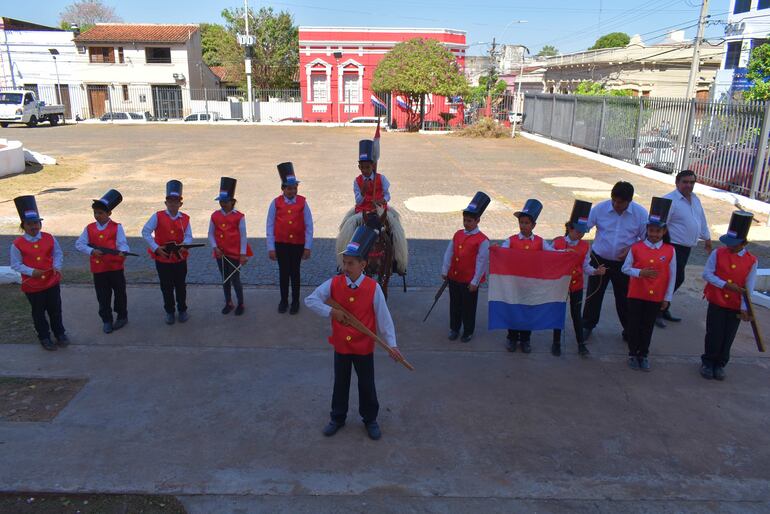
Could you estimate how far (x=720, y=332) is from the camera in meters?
5.47

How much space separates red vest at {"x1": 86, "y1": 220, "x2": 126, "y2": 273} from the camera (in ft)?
20.5

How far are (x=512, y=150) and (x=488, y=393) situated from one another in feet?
73.1

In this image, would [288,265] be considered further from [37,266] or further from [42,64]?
[42,64]

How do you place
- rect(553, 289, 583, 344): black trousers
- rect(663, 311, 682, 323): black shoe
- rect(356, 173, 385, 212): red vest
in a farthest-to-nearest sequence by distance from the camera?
rect(663, 311, 682, 323): black shoe, rect(356, 173, 385, 212): red vest, rect(553, 289, 583, 344): black trousers

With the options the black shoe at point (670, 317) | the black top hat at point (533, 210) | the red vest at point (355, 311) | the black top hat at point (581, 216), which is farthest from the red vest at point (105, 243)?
the black shoe at point (670, 317)

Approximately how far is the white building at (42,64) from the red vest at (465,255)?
Result: 5121 centimetres

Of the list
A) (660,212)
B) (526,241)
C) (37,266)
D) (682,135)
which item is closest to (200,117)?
(682,135)

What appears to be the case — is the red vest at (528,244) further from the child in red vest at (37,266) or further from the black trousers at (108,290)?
the child in red vest at (37,266)

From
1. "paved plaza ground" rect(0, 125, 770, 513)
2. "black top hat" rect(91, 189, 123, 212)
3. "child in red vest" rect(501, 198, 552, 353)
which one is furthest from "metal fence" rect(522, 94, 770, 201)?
"black top hat" rect(91, 189, 123, 212)

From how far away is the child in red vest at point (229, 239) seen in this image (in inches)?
267

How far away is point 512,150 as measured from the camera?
2611 cm

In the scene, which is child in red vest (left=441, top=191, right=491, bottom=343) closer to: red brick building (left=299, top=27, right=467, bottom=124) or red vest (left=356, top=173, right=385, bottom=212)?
red vest (left=356, top=173, right=385, bottom=212)

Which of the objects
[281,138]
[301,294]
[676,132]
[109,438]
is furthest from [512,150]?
[109,438]

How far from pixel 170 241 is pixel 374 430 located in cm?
355
